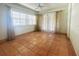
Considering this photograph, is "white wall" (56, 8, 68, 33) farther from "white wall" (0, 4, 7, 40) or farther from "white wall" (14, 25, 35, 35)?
"white wall" (0, 4, 7, 40)

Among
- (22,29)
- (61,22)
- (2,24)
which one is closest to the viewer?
(22,29)

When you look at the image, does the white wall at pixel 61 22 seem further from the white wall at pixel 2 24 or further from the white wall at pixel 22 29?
the white wall at pixel 2 24

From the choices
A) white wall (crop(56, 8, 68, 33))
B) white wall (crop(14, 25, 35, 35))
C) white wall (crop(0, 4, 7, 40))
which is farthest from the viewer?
white wall (crop(56, 8, 68, 33))

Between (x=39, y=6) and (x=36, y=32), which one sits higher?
(x=39, y=6)

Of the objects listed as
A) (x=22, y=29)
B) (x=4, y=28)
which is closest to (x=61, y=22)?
(x=22, y=29)

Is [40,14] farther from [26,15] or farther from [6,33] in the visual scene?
[6,33]

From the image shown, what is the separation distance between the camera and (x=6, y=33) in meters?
3.34

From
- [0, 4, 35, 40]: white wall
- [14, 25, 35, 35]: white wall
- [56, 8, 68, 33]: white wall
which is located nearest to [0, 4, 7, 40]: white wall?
[0, 4, 35, 40]: white wall

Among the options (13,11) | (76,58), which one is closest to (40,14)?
(13,11)

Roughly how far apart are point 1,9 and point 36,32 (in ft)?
5.17

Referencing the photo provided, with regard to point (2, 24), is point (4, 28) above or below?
below

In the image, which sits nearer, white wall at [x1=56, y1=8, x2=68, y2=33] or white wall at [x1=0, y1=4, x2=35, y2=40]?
white wall at [x1=0, y1=4, x2=35, y2=40]

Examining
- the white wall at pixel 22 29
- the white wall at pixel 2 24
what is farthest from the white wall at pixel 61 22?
the white wall at pixel 2 24

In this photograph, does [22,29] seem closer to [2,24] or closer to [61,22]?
[2,24]
